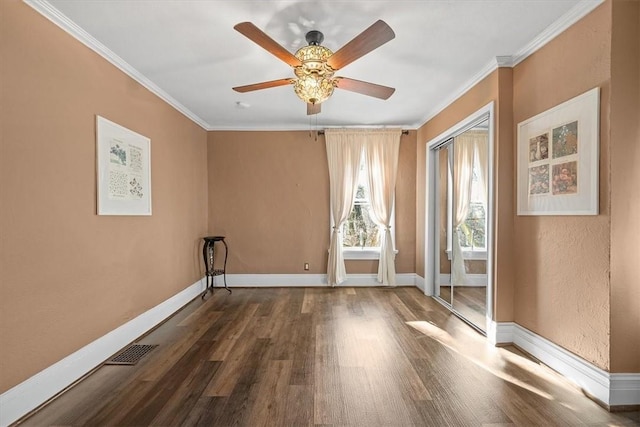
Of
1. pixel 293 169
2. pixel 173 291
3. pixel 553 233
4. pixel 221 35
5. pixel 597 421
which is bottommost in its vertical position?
pixel 597 421

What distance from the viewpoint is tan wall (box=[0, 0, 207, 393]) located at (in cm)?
203

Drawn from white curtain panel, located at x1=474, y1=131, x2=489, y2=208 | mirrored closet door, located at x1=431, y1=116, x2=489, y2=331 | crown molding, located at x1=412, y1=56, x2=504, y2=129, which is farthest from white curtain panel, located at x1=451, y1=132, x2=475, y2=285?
crown molding, located at x1=412, y1=56, x2=504, y2=129

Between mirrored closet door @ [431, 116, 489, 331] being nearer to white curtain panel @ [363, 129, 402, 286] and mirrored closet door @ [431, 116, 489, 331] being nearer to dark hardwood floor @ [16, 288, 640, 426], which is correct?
dark hardwood floor @ [16, 288, 640, 426]

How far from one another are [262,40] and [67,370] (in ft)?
9.11

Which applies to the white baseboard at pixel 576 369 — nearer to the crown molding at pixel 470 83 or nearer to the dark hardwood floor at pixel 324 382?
the dark hardwood floor at pixel 324 382

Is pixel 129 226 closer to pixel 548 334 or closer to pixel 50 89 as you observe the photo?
pixel 50 89

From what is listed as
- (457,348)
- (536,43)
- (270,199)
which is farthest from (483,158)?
(270,199)

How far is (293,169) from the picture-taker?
5.56 meters

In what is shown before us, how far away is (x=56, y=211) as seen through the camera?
93.0 inches

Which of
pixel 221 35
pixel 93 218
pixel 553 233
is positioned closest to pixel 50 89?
pixel 93 218

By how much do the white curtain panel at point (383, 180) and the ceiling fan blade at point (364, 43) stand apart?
3.01 metres

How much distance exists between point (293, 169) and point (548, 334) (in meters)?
4.09

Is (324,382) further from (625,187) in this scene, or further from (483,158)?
(483,158)

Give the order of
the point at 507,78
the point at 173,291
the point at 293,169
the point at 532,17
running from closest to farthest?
the point at 532,17
the point at 507,78
the point at 173,291
the point at 293,169
